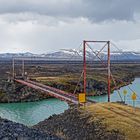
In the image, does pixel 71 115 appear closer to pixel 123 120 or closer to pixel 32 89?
pixel 123 120

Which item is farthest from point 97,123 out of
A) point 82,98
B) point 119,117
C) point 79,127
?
point 82,98

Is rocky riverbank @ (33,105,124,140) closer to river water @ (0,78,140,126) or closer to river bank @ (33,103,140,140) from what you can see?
river bank @ (33,103,140,140)

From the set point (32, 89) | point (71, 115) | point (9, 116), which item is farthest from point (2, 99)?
point (71, 115)

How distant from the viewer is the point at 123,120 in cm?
3662

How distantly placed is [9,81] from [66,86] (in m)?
13.2

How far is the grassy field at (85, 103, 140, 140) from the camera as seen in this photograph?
1296 inches

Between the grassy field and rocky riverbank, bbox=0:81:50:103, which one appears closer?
the grassy field

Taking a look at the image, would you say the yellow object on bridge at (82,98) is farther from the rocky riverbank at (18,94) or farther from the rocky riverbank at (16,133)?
the rocky riverbank at (18,94)

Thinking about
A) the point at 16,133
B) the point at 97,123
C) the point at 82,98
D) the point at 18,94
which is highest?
the point at 16,133

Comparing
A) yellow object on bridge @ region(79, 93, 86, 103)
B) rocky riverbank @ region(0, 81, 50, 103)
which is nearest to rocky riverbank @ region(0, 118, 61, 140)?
yellow object on bridge @ region(79, 93, 86, 103)

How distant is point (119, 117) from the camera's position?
3806 centimetres

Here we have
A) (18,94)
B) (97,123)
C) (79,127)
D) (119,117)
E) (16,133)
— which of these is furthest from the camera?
(18,94)

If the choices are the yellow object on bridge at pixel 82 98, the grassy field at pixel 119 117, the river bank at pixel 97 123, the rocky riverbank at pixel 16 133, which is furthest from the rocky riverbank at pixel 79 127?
the rocky riverbank at pixel 16 133

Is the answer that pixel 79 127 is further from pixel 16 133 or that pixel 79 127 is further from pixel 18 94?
pixel 18 94
